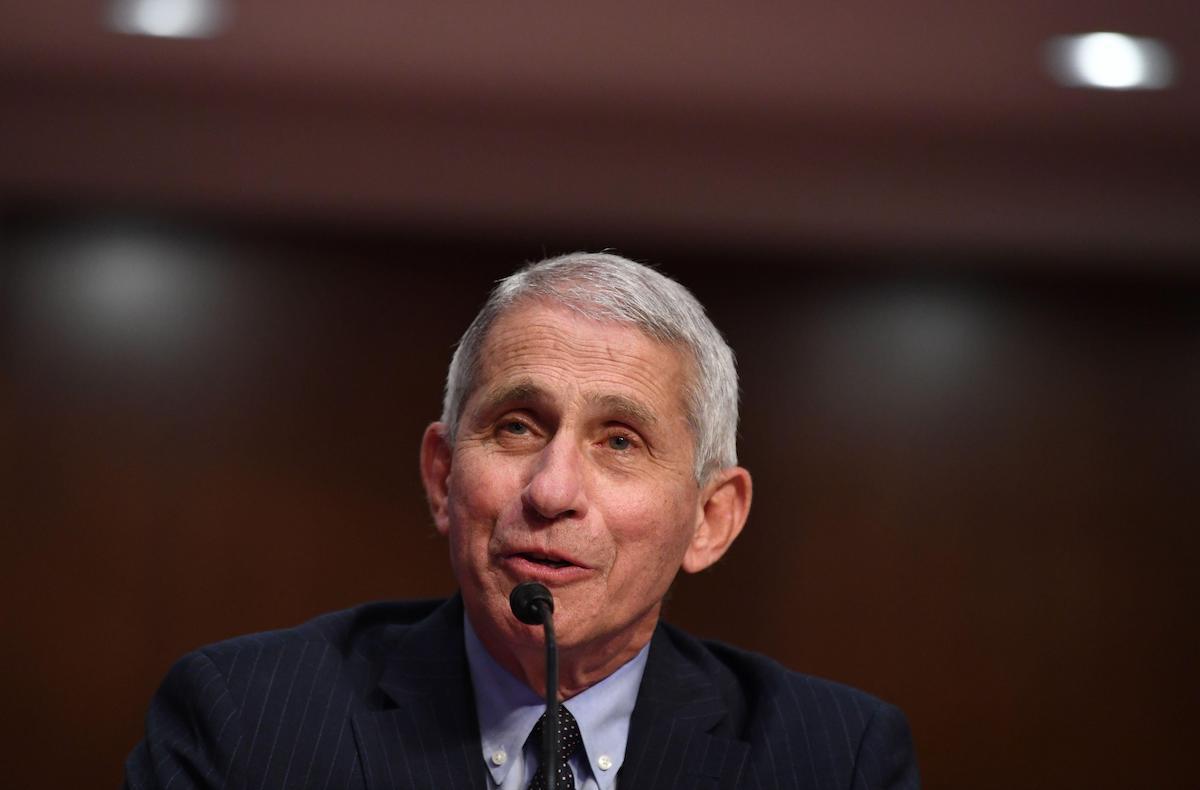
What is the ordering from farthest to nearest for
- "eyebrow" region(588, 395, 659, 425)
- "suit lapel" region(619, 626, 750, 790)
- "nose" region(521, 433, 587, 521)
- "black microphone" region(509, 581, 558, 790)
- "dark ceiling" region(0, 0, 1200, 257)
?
"dark ceiling" region(0, 0, 1200, 257)
"suit lapel" region(619, 626, 750, 790)
"eyebrow" region(588, 395, 659, 425)
"nose" region(521, 433, 587, 521)
"black microphone" region(509, 581, 558, 790)

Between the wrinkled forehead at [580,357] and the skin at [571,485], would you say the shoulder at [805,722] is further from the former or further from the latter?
the wrinkled forehead at [580,357]

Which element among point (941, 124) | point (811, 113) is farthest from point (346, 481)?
point (941, 124)

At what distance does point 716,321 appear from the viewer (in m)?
3.46

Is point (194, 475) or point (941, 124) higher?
point (941, 124)

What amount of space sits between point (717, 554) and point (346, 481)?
5.64ft

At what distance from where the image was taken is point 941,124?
10.6 feet

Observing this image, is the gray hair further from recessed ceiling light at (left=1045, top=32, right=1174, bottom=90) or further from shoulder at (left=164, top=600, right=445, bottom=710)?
recessed ceiling light at (left=1045, top=32, right=1174, bottom=90)

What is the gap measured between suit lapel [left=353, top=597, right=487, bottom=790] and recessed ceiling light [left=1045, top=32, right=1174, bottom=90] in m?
2.26

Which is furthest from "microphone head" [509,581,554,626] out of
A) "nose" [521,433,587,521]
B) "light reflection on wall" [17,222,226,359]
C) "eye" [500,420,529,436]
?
"light reflection on wall" [17,222,226,359]

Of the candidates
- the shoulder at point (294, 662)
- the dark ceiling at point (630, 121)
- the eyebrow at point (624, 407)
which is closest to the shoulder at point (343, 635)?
the shoulder at point (294, 662)

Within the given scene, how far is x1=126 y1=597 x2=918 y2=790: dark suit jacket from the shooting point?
166cm

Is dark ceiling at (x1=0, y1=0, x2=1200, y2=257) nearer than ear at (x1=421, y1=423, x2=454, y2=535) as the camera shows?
No

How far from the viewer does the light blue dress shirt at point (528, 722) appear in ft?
5.58

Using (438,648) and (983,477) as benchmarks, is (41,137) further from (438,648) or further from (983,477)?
(983,477)
